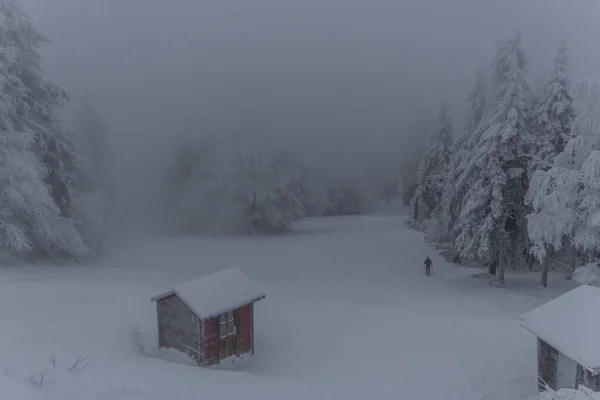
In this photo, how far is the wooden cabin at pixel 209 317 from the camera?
17.2m

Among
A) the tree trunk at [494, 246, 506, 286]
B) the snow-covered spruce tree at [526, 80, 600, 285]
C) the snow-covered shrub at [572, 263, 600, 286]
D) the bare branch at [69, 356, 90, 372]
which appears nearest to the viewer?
the bare branch at [69, 356, 90, 372]

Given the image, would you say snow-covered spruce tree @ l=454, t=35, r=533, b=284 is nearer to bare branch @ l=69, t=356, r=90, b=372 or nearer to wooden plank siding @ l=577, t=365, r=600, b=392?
wooden plank siding @ l=577, t=365, r=600, b=392

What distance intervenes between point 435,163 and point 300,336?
3383 centimetres

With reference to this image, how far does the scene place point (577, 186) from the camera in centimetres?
2223

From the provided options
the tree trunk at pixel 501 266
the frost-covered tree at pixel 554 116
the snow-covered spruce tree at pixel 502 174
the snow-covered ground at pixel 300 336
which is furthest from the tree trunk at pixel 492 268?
the frost-covered tree at pixel 554 116

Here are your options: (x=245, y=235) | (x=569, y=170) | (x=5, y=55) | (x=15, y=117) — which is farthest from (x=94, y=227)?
(x=569, y=170)

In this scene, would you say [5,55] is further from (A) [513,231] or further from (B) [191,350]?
(A) [513,231]

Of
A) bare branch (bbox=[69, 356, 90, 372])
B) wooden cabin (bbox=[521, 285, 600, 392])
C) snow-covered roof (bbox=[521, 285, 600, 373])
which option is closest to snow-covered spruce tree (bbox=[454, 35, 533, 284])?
snow-covered roof (bbox=[521, 285, 600, 373])

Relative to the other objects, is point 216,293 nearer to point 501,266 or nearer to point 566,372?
point 566,372

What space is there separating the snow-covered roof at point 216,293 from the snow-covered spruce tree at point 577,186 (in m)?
13.9

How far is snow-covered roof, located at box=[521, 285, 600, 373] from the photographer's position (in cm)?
1266

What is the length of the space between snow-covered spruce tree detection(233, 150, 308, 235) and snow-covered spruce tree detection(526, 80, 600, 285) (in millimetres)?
29593

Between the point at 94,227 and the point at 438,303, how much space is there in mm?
23706

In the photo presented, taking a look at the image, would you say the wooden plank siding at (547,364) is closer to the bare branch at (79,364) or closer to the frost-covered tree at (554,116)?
the bare branch at (79,364)
